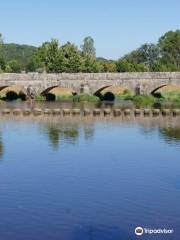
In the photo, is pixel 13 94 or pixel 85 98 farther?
pixel 13 94

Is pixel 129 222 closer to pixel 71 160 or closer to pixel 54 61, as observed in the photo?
pixel 71 160

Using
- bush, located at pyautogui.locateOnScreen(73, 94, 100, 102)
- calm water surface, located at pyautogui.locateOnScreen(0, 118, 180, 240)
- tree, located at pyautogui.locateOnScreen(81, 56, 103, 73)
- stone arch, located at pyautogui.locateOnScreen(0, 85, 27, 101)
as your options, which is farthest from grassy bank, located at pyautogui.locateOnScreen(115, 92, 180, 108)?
calm water surface, located at pyautogui.locateOnScreen(0, 118, 180, 240)

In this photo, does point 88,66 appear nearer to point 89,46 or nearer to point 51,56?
point 51,56

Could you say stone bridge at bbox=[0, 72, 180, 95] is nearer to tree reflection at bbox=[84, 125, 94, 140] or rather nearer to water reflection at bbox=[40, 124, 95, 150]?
water reflection at bbox=[40, 124, 95, 150]

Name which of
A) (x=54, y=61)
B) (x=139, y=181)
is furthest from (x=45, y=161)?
(x=54, y=61)

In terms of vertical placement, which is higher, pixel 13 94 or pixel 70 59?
pixel 70 59

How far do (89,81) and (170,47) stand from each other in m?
84.2

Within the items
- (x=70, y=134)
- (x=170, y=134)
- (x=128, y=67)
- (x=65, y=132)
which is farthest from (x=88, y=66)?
(x=70, y=134)

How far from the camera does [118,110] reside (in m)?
84.8

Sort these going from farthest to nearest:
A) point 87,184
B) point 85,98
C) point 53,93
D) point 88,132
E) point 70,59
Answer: point 70,59 → point 53,93 → point 85,98 → point 88,132 → point 87,184

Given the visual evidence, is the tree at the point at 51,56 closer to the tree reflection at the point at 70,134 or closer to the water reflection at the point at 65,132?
the water reflection at the point at 65,132

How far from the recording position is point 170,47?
188m

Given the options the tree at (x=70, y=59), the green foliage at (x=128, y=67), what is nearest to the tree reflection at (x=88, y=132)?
the tree at (x=70, y=59)

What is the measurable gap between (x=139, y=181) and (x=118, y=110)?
46.2 metres
